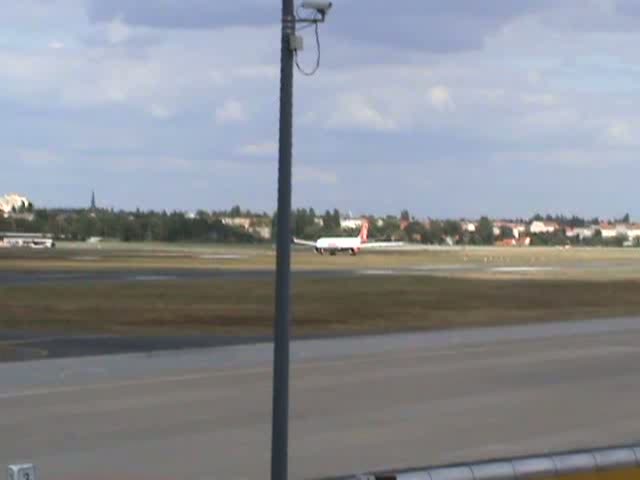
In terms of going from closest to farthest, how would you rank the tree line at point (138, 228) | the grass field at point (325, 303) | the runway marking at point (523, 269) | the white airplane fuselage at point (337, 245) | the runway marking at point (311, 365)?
1. the runway marking at point (311, 365)
2. the grass field at point (325, 303)
3. the runway marking at point (523, 269)
4. the white airplane fuselage at point (337, 245)
5. the tree line at point (138, 228)

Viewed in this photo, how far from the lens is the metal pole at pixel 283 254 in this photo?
8.80m

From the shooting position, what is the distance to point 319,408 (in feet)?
70.4

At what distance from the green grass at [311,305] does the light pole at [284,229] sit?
87.4ft


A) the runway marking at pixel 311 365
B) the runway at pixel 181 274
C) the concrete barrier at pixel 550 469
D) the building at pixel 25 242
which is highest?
the concrete barrier at pixel 550 469

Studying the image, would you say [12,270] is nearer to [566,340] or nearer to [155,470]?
[566,340]

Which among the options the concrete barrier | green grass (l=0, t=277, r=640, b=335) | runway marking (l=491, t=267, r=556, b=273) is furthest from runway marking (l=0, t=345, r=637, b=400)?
runway marking (l=491, t=267, r=556, b=273)

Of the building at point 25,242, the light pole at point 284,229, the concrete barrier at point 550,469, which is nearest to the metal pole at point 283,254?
the light pole at point 284,229

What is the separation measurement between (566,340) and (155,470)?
20661 mm

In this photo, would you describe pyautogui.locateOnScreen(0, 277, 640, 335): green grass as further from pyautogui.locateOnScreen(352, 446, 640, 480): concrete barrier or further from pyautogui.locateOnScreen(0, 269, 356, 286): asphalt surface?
pyautogui.locateOnScreen(352, 446, 640, 480): concrete barrier

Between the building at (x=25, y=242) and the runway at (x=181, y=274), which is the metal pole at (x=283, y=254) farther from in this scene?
the building at (x=25, y=242)

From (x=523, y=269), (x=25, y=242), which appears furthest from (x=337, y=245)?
(x=523, y=269)

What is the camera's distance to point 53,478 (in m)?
15.2

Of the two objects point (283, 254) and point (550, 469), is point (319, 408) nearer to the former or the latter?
point (283, 254)

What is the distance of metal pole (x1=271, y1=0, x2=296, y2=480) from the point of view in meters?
8.80
